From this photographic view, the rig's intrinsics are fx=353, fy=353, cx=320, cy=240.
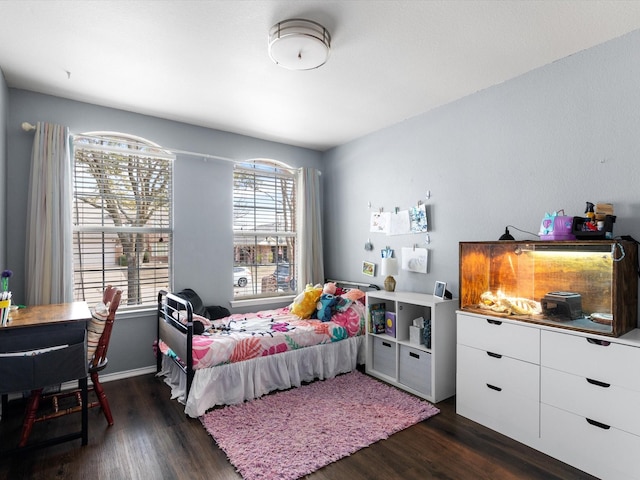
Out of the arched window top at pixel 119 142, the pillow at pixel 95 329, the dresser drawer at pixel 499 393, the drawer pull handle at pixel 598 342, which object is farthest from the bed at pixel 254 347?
the drawer pull handle at pixel 598 342

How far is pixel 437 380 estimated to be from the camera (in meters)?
2.88

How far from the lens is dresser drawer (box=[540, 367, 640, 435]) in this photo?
6.10 feet

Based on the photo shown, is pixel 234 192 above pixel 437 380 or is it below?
above

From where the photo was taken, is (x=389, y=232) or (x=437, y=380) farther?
(x=389, y=232)

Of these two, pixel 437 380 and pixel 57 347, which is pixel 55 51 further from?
pixel 437 380

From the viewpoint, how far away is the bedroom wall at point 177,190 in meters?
2.99

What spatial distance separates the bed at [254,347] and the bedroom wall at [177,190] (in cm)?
31

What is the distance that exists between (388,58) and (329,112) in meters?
1.08

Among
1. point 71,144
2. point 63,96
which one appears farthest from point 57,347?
point 63,96

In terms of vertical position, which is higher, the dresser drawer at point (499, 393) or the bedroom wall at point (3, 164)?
the bedroom wall at point (3, 164)

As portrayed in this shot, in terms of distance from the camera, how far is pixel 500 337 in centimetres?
244

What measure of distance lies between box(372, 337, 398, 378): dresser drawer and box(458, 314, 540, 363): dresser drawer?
0.78 meters

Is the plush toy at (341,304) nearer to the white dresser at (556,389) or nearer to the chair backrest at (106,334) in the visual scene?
the white dresser at (556,389)

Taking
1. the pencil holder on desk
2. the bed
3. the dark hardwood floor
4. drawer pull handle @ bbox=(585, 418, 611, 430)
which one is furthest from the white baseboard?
drawer pull handle @ bbox=(585, 418, 611, 430)
